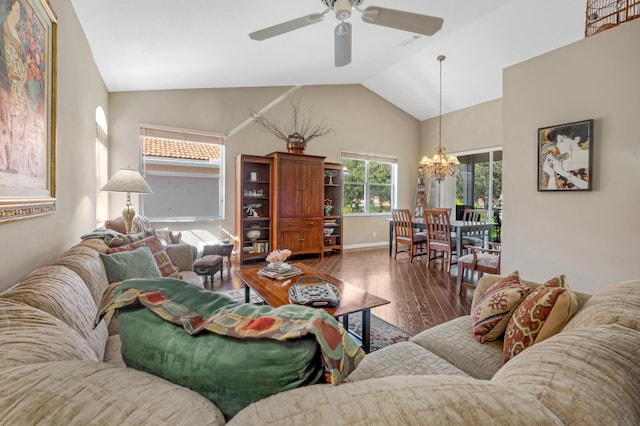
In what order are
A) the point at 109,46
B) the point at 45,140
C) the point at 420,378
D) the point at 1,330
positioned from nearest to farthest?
1. the point at 420,378
2. the point at 1,330
3. the point at 45,140
4. the point at 109,46

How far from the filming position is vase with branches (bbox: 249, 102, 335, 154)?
5297mm

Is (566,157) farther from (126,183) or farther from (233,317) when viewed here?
(126,183)

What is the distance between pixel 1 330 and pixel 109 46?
10.2 ft

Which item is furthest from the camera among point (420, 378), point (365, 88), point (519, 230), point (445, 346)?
point (365, 88)

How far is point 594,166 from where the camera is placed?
105 inches

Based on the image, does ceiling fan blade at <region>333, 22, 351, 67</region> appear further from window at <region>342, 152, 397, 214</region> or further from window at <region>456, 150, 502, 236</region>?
window at <region>456, 150, 502, 236</region>

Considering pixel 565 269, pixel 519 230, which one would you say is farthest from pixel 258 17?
pixel 565 269

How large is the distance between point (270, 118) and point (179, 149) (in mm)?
1736

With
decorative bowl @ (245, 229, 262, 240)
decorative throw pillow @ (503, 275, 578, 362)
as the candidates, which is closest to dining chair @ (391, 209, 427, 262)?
decorative bowl @ (245, 229, 262, 240)

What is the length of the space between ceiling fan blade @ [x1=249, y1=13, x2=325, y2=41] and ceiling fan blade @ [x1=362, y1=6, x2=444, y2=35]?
0.39 m

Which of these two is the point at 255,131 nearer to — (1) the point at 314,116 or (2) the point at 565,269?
(1) the point at 314,116

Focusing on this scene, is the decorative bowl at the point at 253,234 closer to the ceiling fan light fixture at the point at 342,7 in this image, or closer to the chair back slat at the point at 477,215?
the ceiling fan light fixture at the point at 342,7

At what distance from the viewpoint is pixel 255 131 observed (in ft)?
17.2

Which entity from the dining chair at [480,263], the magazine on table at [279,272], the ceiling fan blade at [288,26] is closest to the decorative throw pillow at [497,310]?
the magazine on table at [279,272]
